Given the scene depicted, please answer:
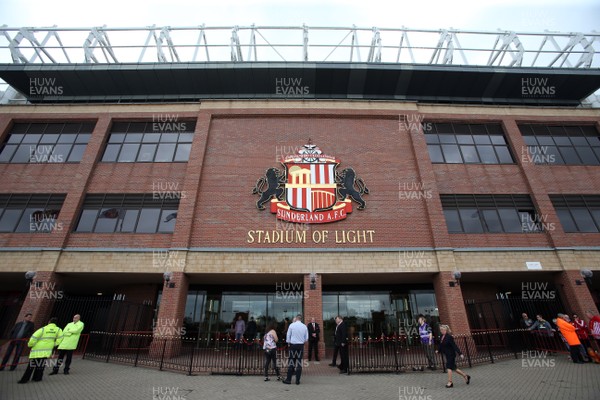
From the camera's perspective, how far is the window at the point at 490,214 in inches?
637

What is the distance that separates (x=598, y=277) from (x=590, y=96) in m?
13.9

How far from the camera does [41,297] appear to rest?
1377 centimetres

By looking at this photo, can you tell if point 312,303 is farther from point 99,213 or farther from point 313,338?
point 99,213

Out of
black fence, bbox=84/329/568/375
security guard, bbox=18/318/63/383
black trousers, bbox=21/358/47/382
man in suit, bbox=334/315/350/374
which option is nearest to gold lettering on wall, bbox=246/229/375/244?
black fence, bbox=84/329/568/375

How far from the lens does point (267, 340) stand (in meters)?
→ 9.45

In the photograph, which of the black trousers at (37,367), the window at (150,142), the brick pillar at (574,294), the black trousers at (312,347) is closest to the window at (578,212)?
the brick pillar at (574,294)

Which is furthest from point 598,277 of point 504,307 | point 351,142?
point 351,142

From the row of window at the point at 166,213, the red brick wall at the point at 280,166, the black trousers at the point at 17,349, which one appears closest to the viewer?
the black trousers at the point at 17,349

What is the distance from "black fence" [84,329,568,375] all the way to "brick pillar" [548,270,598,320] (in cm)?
191

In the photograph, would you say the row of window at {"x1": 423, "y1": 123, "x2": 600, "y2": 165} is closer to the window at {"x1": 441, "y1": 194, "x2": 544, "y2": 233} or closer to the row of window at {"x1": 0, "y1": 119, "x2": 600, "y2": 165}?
the row of window at {"x1": 0, "y1": 119, "x2": 600, "y2": 165}

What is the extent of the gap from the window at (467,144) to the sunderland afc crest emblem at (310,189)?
587 centimetres

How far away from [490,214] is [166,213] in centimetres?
1746

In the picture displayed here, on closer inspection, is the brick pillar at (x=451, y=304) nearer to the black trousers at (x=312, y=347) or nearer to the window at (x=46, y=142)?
the black trousers at (x=312, y=347)

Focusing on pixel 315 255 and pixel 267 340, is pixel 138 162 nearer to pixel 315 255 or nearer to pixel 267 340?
pixel 315 255
